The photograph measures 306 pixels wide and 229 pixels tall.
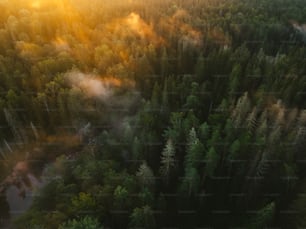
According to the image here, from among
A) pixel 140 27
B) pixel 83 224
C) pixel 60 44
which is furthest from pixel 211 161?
pixel 140 27

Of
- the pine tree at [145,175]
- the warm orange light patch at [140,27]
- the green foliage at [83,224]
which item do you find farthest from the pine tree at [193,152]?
the warm orange light patch at [140,27]

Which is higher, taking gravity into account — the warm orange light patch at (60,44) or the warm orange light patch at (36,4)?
the warm orange light patch at (36,4)

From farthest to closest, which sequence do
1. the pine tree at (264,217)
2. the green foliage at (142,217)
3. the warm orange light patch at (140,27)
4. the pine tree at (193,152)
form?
the warm orange light patch at (140,27) → the pine tree at (193,152) → the pine tree at (264,217) → the green foliage at (142,217)

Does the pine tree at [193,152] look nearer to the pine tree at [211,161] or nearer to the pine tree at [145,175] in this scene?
the pine tree at [211,161]

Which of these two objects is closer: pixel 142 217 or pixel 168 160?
pixel 142 217

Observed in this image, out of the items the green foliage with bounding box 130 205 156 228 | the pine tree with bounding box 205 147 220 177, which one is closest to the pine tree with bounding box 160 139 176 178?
the pine tree with bounding box 205 147 220 177

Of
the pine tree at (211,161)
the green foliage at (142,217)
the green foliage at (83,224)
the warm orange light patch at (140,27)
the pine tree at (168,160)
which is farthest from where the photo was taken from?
the warm orange light patch at (140,27)

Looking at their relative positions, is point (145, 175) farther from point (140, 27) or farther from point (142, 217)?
point (140, 27)

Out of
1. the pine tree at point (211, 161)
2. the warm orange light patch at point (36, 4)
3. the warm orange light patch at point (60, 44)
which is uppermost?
the warm orange light patch at point (36, 4)
